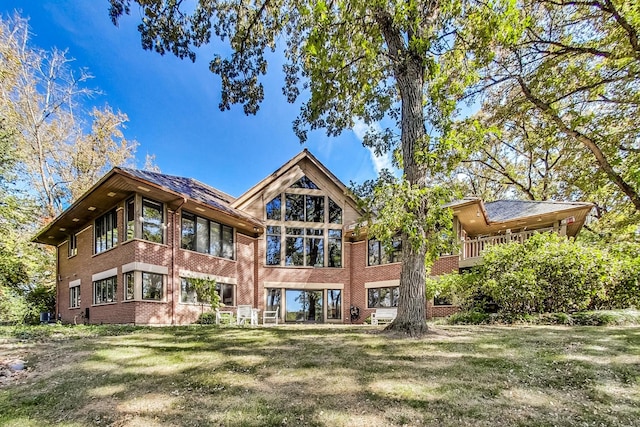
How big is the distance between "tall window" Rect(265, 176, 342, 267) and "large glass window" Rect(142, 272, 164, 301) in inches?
234

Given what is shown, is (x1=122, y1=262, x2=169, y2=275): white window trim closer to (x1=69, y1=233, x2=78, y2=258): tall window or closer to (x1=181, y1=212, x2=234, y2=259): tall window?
(x1=181, y1=212, x2=234, y2=259): tall window

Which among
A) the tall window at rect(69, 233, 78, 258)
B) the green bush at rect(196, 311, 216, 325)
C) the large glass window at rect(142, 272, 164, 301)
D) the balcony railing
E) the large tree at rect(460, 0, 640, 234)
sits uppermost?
the large tree at rect(460, 0, 640, 234)

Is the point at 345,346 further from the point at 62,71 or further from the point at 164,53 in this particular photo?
the point at 62,71

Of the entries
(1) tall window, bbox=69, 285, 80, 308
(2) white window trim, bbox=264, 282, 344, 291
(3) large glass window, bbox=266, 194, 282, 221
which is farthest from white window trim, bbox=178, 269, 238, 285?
(1) tall window, bbox=69, 285, 80, 308

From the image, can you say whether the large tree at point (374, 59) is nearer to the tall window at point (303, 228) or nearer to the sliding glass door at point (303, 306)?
the tall window at point (303, 228)

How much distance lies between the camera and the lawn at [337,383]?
339 cm

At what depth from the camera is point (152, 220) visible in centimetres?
1274

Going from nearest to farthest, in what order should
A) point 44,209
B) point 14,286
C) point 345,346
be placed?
1. point 345,346
2. point 14,286
3. point 44,209

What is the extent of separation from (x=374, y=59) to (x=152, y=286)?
35.0 ft

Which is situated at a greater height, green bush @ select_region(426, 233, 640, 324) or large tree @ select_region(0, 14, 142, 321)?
large tree @ select_region(0, 14, 142, 321)

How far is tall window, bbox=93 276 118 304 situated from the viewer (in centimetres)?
1311

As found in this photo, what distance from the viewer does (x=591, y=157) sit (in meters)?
14.7

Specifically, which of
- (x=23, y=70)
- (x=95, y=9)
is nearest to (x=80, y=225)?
(x=95, y=9)

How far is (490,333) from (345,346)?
11.6 feet
